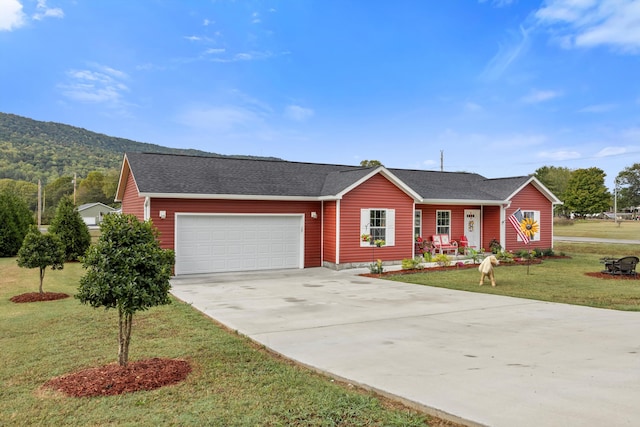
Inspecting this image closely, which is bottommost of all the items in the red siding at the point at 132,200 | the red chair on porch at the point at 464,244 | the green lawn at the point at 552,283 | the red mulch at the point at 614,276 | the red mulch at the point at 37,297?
the red mulch at the point at 37,297

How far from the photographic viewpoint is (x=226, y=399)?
4.06m

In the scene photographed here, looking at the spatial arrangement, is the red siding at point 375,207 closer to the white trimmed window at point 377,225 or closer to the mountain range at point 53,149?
the white trimmed window at point 377,225

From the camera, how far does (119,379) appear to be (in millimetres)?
4512

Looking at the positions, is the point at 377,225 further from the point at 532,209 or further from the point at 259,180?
the point at 532,209

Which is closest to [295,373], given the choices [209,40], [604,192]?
[209,40]

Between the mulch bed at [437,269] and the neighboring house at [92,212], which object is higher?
the neighboring house at [92,212]

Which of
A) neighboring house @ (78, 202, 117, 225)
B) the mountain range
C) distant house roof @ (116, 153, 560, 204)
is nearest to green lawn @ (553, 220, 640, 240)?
distant house roof @ (116, 153, 560, 204)

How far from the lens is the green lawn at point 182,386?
367 centimetres

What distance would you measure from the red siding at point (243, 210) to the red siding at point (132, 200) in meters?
1.49

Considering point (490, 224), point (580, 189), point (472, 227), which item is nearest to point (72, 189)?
point (472, 227)

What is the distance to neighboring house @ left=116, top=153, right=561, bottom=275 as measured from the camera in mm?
14039

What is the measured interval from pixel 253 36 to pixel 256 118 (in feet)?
30.8

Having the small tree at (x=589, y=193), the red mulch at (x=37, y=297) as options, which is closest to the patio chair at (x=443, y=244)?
the red mulch at (x=37, y=297)

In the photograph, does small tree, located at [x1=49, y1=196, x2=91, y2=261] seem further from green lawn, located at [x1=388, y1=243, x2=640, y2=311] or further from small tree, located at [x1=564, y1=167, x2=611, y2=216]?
small tree, located at [x1=564, y1=167, x2=611, y2=216]
